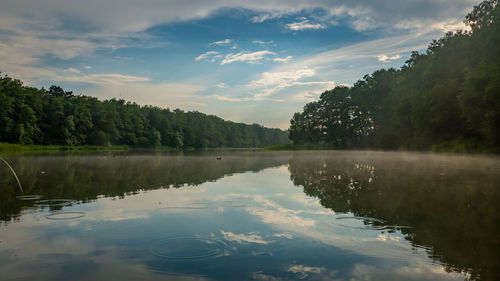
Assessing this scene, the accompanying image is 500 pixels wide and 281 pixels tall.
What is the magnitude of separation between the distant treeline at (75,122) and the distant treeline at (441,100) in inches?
2921

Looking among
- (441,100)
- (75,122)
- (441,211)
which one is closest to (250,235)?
(441,211)

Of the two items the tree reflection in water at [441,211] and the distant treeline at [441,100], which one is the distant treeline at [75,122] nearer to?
the distant treeline at [441,100]

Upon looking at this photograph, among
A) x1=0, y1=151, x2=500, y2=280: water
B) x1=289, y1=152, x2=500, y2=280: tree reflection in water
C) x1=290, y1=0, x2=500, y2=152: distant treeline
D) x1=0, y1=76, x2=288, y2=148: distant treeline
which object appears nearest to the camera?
x1=0, y1=151, x2=500, y2=280: water

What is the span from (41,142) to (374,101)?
8664 cm

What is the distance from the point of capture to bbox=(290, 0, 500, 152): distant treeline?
37719 mm

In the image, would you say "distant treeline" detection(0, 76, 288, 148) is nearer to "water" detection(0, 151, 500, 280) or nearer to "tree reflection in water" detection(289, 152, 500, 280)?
"water" detection(0, 151, 500, 280)

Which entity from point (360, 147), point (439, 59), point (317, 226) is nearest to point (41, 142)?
point (360, 147)

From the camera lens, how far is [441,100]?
48.1 m

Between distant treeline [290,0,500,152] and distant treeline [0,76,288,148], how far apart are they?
74.2 m

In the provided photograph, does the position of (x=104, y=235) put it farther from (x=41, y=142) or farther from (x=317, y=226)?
(x=41, y=142)

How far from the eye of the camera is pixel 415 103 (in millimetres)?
56969

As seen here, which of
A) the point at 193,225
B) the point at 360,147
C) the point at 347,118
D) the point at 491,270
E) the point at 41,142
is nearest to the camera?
the point at 491,270

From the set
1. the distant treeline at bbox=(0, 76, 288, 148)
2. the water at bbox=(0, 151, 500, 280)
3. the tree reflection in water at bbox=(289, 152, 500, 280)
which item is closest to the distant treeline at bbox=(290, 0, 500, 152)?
the tree reflection in water at bbox=(289, 152, 500, 280)

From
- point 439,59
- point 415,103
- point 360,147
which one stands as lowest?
point 360,147
